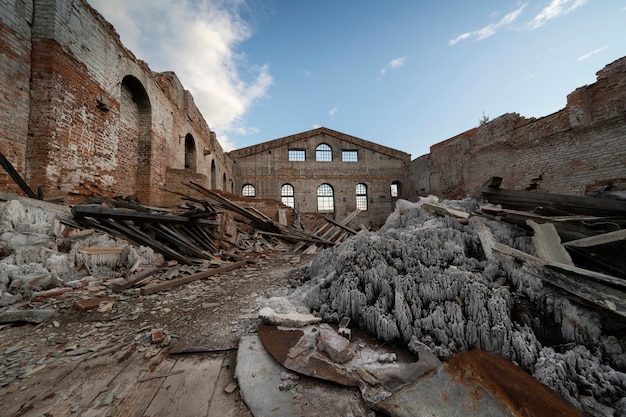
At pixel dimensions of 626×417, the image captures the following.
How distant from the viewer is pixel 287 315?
2.01 metres

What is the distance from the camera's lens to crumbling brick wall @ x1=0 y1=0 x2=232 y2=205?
4527mm

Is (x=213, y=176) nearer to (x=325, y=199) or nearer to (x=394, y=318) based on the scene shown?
(x=325, y=199)

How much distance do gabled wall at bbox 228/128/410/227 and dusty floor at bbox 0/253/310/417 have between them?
1490 centimetres

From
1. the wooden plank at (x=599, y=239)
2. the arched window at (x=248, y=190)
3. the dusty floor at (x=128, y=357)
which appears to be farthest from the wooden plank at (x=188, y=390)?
the arched window at (x=248, y=190)

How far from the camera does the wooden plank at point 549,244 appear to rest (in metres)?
1.89

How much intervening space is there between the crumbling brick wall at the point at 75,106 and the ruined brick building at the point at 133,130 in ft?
0.07

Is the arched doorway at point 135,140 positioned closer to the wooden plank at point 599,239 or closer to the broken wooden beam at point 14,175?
the broken wooden beam at point 14,175

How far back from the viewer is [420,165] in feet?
52.1

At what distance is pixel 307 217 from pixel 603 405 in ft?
35.3

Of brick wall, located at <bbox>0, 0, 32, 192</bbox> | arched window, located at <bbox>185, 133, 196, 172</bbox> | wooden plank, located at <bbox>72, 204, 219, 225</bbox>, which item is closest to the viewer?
wooden plank, located at <bbox>72, 204, 219, 225</bbox>

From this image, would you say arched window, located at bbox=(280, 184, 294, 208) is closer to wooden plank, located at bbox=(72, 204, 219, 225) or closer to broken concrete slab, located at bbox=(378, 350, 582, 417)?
wooden plank, located at bbox=(72, 204, 219, 225)

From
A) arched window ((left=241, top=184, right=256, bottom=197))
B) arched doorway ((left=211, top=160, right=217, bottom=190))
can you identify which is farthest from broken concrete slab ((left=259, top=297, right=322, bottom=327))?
arched window ((left=241, top=184, right=256, bottom=197))

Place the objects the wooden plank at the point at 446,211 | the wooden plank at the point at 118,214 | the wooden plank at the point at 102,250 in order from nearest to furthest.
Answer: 1. the wooden plank at the point at 446,211
2. the wooden plank at the point at 102,250
3. the wooden plank at the point at 118,214

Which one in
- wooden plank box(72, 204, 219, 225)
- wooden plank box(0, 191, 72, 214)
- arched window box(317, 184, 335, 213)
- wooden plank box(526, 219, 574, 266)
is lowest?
wooden plank box(526, 219, 574, 266)
